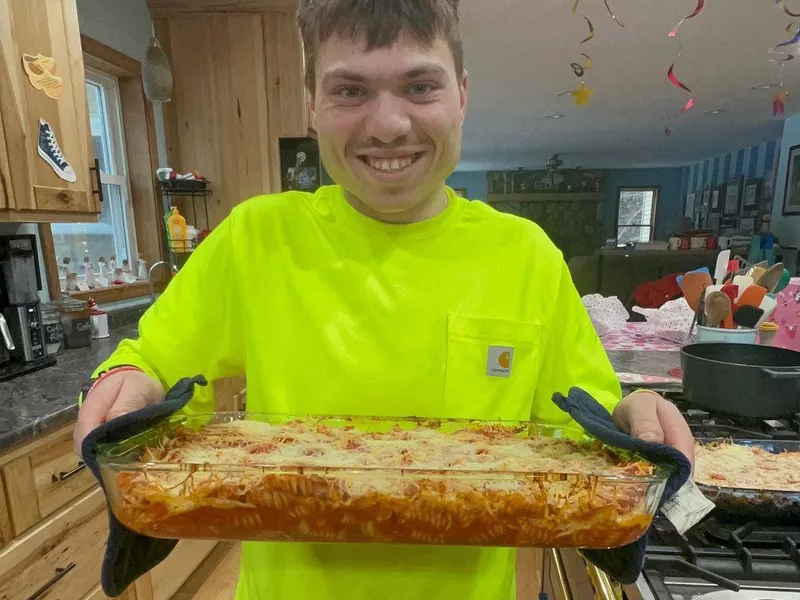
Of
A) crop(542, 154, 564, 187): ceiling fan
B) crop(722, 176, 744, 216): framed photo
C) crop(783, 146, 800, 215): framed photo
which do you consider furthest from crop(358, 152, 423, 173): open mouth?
crop(542, 154, 564, 187): ceiling fan

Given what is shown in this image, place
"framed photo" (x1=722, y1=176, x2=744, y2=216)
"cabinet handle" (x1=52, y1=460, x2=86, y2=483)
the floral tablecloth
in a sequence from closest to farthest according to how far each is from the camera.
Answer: "cabinet handle" (x1=52, y1=460, x2=86, y2=483), the floral tablecloth, "framed photo" (x1=722, y1=176, x2=744, y2=216)

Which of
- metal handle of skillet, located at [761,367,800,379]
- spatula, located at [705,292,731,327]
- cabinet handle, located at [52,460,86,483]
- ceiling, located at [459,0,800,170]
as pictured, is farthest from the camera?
ceiling, located at [459,0,800,170]

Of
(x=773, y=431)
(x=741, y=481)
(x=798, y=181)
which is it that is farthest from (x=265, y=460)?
(x=798, y=181)

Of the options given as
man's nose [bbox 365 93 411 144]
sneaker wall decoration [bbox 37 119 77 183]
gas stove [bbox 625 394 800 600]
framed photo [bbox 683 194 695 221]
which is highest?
framed photo [bbox 683 194 695 221]

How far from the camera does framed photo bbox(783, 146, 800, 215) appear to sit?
238 inches

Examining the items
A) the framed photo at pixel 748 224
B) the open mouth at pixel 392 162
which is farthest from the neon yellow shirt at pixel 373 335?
the framed photo at pixel 748 224

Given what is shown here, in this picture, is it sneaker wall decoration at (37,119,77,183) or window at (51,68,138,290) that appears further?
window at (51,68,138,290)

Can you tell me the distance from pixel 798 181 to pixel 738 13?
13.8 feet

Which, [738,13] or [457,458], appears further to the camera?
[738,13]

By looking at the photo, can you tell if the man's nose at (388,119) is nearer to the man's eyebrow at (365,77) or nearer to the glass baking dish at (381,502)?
the man's eyebrow at (365,77)

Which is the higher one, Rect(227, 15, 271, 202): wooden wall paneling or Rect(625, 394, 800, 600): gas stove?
Rect(227, 15, 271, 202): wooden wall paneling

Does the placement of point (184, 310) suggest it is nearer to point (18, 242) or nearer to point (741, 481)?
point (741, 481)

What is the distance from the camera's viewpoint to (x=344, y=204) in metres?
0.84

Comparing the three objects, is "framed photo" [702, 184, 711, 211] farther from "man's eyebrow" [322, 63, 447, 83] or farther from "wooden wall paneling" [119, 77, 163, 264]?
"man's eyebrow" [322, 63, 447, 83]
